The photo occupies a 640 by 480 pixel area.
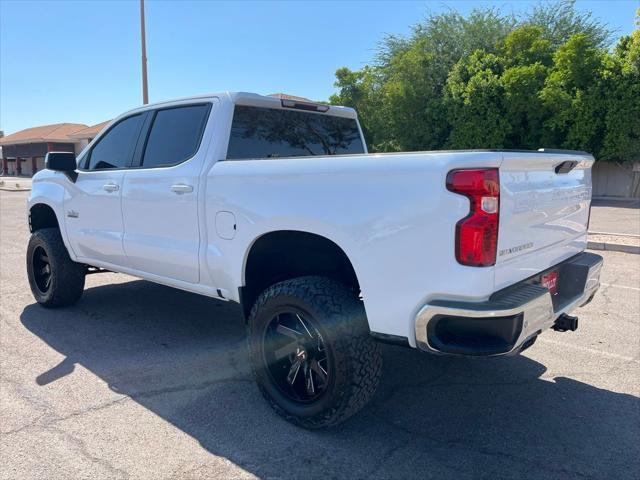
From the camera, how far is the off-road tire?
531 centimetres

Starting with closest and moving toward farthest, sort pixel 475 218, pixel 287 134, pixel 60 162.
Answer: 1. pixel 475 218
2. pixel 287 134
3. pixel 60 162

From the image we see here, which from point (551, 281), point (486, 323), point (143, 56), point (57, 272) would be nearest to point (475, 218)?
point (486, 323)

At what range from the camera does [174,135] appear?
4.21 metres

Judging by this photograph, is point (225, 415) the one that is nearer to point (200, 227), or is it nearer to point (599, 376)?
point (200, 227)

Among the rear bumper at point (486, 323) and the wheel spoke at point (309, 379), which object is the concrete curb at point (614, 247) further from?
the wheel spoke at point (309, 379)

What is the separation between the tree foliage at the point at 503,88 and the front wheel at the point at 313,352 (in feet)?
Result: 55.9

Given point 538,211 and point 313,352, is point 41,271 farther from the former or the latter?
point 538,211

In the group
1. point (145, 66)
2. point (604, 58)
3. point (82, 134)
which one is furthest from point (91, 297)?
point (82, 134)

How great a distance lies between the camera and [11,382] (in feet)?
12.5

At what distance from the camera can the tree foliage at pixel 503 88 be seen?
58.9 ft

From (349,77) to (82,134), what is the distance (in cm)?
2502

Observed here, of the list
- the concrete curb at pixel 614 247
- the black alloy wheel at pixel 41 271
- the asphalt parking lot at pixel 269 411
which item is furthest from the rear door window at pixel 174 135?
the concrete curb at pixel 614 247

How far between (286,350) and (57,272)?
3.17m

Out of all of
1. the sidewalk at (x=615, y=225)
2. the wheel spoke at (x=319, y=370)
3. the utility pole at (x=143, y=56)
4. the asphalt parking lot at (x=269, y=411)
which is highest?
the utility pole at (x=143, y=56)
